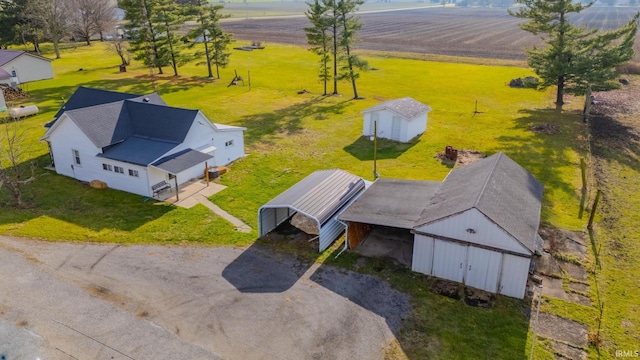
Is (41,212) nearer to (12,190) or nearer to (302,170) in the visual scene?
(12,190)

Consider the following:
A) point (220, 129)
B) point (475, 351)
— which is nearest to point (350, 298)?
point (475, 351)

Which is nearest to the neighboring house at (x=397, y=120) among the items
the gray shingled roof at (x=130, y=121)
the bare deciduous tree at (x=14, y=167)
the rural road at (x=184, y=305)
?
the gray shingled roof at (x=130, y=121)

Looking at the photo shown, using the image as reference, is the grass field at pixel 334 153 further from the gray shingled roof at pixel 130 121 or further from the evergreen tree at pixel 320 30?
the evergreen tree at pixel 320 30

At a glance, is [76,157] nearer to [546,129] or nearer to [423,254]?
[423,254]

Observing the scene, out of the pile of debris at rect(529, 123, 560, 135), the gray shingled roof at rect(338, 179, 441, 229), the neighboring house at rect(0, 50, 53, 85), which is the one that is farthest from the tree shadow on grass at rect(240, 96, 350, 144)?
the neighboring house at rect(0, 50, 53, 85)

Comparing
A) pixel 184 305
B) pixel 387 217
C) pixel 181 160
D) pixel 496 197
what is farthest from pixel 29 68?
pixel 496 197

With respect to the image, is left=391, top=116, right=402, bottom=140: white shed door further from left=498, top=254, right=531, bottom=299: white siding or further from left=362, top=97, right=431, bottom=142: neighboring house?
left=498, top=254, right=531, bottom=299: white siding
